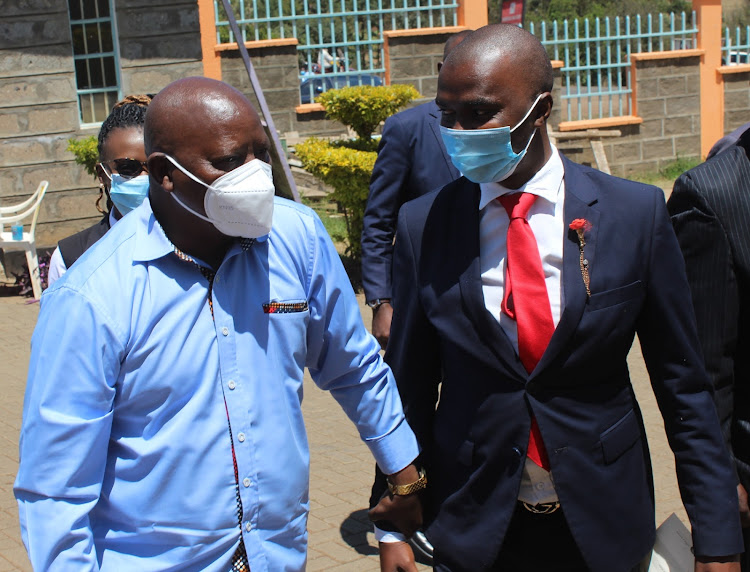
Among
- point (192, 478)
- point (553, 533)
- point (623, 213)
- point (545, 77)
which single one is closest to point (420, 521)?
point (553, 533)

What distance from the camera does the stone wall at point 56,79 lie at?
1241 cm

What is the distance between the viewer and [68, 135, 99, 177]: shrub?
11734mm

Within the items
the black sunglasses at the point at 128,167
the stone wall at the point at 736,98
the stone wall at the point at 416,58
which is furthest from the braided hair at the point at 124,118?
the stone wall at the point at 736,98

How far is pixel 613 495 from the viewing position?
101 inches

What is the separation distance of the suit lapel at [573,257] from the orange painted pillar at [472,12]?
12629 mm

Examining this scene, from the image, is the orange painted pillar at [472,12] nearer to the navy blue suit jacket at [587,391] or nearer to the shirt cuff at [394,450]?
the navy blue suit jacket at [587,391]

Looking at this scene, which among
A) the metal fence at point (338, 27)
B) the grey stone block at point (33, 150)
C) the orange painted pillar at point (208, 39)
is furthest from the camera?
the metal fence at point (338, 27)

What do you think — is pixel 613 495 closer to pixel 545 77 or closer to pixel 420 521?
pixel 420 521

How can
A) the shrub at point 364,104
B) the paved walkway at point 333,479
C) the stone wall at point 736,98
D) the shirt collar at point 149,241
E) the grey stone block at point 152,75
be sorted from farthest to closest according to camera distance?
the stone wall at point 736,98 → the grey stone block at point 152,75 → the shrub at point 364,104 → the paved walkway at point 333,479 → the shirt collar at point 149,241

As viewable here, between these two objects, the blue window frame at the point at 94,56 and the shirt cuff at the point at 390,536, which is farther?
the blue window frame at the point at 94,56

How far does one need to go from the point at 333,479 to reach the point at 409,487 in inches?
120

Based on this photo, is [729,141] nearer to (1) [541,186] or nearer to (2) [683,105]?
(1) [541,186]

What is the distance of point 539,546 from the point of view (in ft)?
8.66

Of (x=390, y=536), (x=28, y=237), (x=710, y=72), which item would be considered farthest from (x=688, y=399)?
(x=710, y=72)
